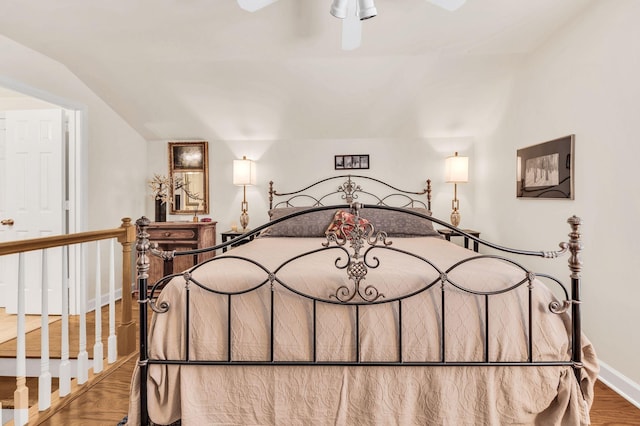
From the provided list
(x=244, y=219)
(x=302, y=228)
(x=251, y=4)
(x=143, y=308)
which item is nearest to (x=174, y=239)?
(x=244, y=219)

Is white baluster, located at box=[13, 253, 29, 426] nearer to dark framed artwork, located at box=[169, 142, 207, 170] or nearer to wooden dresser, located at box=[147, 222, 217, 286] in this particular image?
wooden dresser, located at box=[147, 222, 217, 286]

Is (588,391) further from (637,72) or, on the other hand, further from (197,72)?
(197,72)

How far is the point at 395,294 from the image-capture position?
151 centimetres

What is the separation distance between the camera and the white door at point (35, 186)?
3258 mm

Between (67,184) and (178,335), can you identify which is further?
(67,184)

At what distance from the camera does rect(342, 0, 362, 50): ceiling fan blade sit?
2133 mm

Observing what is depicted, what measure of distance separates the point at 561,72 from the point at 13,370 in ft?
15.3

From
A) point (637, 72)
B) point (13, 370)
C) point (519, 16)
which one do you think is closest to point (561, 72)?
point (519, 16)

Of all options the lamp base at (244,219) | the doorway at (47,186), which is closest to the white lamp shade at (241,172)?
the lamp base at (244,219)

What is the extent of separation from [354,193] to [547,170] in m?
1.92

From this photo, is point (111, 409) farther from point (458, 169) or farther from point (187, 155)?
point (458, 169)

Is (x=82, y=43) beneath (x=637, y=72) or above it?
above

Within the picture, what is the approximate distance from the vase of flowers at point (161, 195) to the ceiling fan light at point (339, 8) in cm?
290

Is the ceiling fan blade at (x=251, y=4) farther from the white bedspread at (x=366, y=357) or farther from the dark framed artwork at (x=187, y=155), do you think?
the dark framed artwork at (x=187, y=155)
